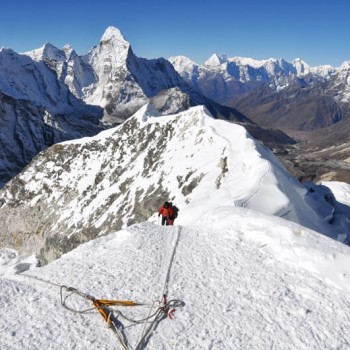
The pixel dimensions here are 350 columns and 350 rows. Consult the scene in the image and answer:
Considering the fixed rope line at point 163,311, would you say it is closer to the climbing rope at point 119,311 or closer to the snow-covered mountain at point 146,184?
the climbing rope at point 119,311

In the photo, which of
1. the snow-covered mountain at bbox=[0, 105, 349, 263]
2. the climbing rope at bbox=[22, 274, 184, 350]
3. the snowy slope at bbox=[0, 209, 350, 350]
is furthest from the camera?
the snow-covered mountain at bbox=[0, 105, 349, 263]

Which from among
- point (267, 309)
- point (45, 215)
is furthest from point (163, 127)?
point (267, 309)

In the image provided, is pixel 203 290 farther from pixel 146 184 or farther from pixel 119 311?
pixel 146 184

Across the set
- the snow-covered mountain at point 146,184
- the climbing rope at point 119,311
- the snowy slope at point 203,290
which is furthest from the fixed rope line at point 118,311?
the snow-covered mountain at point 146,184

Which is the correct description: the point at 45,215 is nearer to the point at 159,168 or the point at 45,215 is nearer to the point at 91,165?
the point at 91,165

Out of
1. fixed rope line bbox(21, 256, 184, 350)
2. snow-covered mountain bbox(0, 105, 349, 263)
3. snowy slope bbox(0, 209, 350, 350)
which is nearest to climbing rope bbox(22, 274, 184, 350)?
fixed rope line bbox(21, 256, 184, 350)

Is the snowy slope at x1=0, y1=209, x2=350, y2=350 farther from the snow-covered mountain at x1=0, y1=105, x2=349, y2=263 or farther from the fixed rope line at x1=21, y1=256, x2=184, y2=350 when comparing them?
the snow-covered mountain at x1=0, y1=105, x2=349, y2=263
